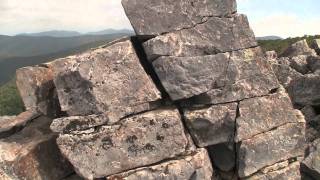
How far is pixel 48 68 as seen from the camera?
20.7m

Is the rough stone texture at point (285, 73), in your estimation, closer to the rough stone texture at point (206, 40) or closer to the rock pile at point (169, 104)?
the rock pile at point (169, 104)

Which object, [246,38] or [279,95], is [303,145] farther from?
[246,38]

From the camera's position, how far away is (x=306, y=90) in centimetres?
3033

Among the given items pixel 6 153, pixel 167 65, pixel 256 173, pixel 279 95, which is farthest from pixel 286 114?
pixel 6 153

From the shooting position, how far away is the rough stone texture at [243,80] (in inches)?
787

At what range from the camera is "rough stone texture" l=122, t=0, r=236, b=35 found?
19.7 meters

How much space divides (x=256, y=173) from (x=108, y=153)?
700 centimetres

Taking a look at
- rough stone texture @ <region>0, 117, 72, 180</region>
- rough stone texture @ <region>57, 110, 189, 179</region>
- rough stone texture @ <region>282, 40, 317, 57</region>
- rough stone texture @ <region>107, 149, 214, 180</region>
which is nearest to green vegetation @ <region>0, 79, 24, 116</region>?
rough stone texture @ <region>282, 40, 317, 57</region>

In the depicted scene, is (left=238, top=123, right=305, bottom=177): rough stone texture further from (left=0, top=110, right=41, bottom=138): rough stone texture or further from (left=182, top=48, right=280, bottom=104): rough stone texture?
(left=0, top=110, right=41, bottom=138): rough stone texture

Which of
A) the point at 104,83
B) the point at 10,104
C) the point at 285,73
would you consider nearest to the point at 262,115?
the point at 104,83

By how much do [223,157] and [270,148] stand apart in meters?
2.21

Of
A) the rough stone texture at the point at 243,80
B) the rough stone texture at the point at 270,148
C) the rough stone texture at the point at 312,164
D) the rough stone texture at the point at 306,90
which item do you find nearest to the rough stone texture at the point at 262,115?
the rough stone texture at the point at 270,148

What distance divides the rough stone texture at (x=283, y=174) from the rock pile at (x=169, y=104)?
0.05 metres

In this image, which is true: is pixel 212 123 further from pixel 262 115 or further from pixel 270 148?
pixel 270 148
